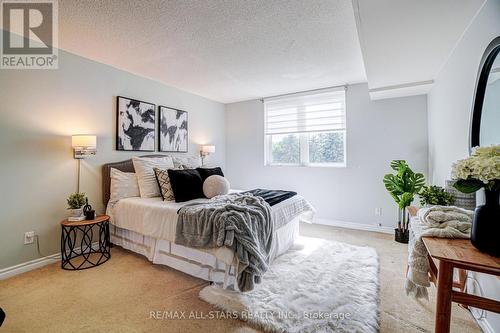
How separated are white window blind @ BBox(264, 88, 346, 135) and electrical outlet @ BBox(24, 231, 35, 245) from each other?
3.86 m

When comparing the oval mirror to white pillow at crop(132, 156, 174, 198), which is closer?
the oval mirror

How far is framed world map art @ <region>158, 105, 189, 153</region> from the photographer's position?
3799 mm

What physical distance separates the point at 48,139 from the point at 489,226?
3.80 meters

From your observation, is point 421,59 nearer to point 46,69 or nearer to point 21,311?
point 46,69

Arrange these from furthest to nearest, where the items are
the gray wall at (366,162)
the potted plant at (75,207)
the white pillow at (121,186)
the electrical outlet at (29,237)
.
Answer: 1. the gray wall at (366,162)
2. the white pillow at (121,186)
3. the potted plant at (75,207)
4. the electrical outlet at (29,237)

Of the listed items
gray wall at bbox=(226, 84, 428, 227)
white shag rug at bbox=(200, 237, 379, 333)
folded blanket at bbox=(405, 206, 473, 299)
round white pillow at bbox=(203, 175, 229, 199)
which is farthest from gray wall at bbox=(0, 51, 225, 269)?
folded blanket at bbox=(405, 206, 473, 299)

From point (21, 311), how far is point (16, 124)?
1789mm

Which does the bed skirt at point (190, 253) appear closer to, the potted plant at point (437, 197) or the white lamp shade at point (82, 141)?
the white lamp shade at point (82, 141)

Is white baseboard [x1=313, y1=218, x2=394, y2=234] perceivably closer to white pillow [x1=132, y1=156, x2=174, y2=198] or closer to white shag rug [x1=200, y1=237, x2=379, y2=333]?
white shag rug [x1=200, y1=237, x2=379, y2=333]

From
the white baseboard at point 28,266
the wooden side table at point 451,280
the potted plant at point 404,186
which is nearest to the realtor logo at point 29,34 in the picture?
the white baseboard at point 28,266

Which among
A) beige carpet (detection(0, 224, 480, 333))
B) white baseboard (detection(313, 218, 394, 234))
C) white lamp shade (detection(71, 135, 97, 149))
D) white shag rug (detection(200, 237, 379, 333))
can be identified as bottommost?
beige carpet (detection(0, 224, 480, 333))

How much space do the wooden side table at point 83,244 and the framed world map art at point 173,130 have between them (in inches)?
60.6

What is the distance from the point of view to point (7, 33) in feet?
7.48

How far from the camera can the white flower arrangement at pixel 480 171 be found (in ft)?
3.43
